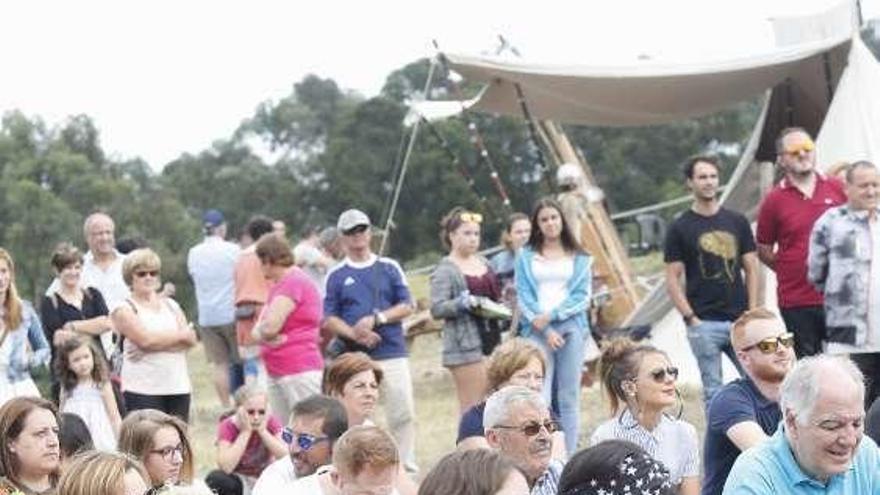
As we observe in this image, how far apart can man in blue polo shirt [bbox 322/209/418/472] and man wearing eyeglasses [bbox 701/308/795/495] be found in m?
3.89

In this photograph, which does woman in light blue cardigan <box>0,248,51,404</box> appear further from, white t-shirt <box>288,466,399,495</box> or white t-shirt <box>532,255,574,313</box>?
white t-shirt <box>288,466,399,495</box>

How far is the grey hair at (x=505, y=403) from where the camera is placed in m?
5.78

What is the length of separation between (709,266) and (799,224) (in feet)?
1.81

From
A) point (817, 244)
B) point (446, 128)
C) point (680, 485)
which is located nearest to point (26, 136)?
point (446, 128)

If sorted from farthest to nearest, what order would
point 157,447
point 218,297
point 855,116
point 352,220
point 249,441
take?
point 218,297, point 855,116, point 352,220, point 249,441, point 157,447

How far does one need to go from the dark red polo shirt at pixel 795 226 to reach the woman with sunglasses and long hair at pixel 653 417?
2.87m

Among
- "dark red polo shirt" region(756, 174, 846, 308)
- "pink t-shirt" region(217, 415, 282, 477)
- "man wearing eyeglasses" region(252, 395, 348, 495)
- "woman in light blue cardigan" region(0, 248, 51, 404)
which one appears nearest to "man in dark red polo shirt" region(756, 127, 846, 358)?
"dark red polo shirt" region(756, 174, 846, 308)

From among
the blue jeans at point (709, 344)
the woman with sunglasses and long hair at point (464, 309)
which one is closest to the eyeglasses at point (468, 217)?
the woman with sunglasses and long hair at point (464, 309)

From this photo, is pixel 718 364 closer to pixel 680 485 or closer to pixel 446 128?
pixel 680 485

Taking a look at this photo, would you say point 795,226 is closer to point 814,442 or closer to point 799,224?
point 799,224

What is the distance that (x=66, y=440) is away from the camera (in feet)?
23.2

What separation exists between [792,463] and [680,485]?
1817 mm

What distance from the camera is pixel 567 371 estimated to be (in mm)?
9555

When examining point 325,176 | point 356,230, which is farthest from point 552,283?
point 325,176
